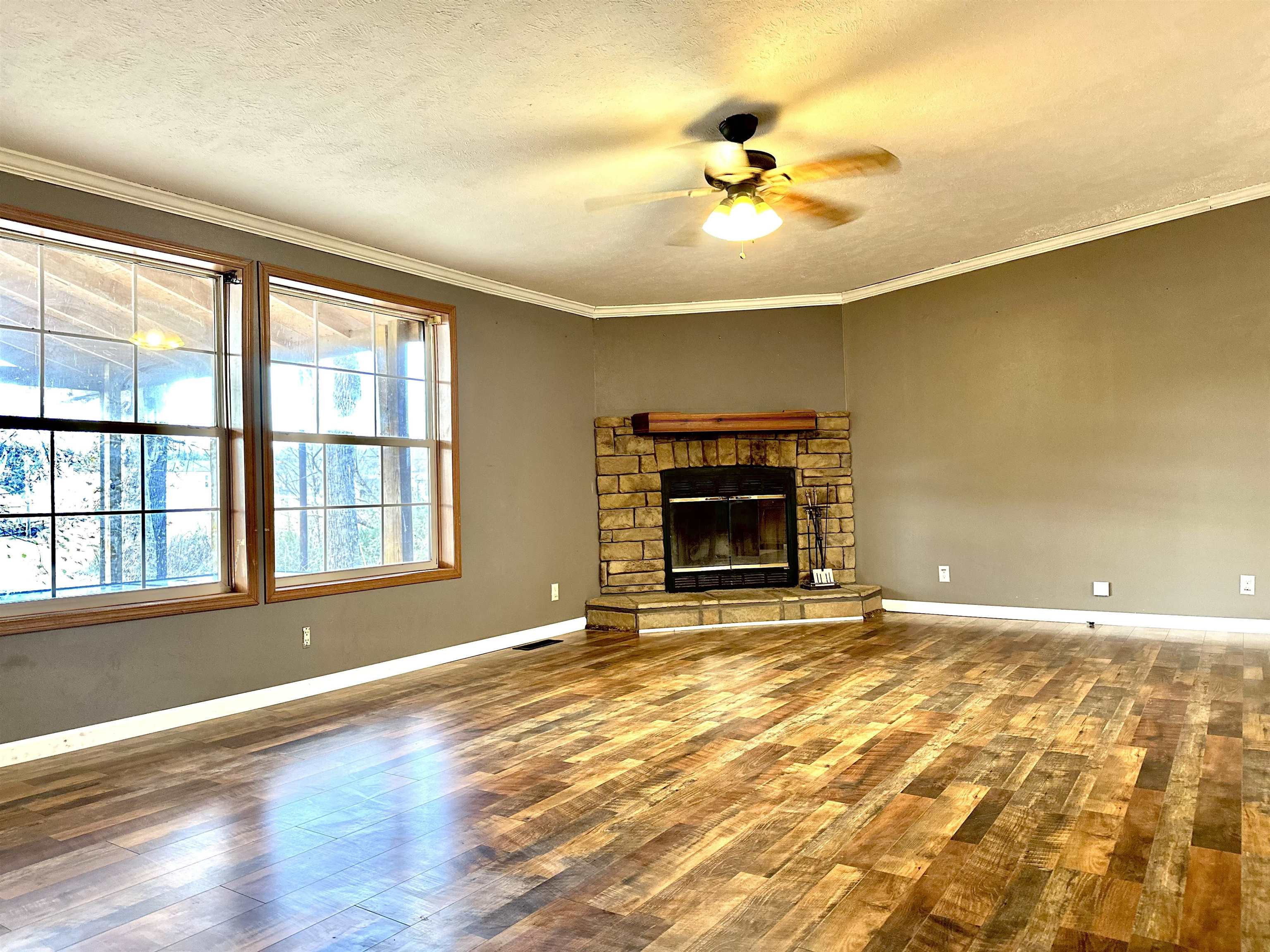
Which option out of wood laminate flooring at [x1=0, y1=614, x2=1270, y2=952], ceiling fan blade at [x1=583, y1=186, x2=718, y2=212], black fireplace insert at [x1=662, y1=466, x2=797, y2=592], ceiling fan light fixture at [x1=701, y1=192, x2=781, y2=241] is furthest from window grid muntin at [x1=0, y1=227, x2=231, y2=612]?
black fireplace insert at [x1=662, y1=466, x2=797, y2=592]

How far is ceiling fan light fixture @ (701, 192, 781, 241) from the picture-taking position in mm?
3832

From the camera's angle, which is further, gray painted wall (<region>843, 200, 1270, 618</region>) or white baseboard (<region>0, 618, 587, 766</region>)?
gray painted wall (<region>843, 200, 1270, 618</region>)

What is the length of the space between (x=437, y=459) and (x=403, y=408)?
16.5 inches

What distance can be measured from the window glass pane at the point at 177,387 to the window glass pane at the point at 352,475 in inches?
30.8

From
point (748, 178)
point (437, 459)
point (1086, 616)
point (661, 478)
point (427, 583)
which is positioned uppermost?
point (748, 178)

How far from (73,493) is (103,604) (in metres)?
0.55

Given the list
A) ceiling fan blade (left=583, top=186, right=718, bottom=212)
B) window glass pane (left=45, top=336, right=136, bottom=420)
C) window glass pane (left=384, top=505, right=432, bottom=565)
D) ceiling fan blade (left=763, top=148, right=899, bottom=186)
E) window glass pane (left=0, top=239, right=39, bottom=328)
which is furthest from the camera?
window glass pane (left=384, top=505, right=432, bottom=565)

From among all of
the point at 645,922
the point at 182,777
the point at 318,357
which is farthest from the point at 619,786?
the point at 318,357

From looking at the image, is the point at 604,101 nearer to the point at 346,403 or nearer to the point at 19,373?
the point at 346,403

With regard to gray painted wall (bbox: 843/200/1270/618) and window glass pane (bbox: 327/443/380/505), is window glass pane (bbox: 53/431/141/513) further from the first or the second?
gray painted wall (bbox: 843/200/1270/618)

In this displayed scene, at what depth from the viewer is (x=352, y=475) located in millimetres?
5234

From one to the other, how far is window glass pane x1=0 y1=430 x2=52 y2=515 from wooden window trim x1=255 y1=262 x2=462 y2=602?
40.5 inches

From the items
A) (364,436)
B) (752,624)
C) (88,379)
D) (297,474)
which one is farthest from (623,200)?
(752,624)

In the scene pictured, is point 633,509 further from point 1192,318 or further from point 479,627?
point 1192,318
